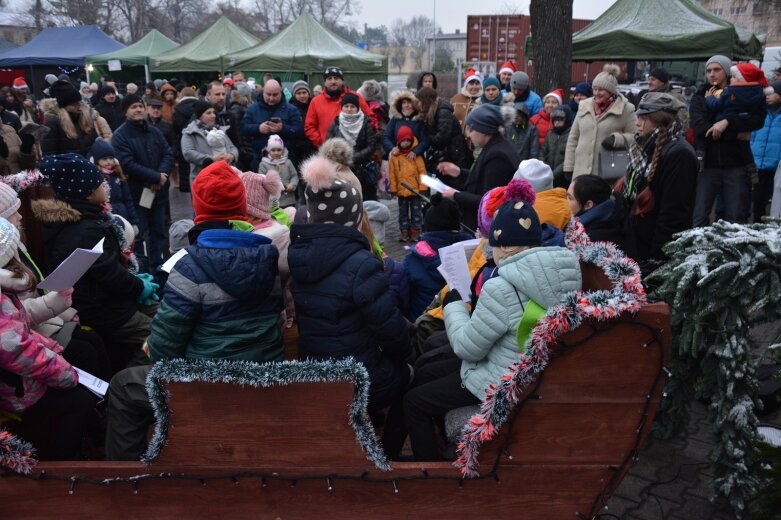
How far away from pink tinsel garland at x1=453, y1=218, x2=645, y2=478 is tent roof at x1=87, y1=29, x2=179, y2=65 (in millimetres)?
26865

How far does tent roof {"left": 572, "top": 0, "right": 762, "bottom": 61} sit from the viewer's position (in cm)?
994

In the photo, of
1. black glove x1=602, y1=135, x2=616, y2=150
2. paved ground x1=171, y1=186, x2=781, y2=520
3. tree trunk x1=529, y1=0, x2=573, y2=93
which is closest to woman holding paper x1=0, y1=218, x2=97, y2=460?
paved ground x1=171, y1=186, x2=781, y2=520

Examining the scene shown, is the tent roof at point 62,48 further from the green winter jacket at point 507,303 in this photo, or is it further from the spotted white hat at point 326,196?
the green winter jacket at point 507,303

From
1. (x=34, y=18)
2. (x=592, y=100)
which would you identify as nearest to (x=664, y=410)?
(x=592, y=100)

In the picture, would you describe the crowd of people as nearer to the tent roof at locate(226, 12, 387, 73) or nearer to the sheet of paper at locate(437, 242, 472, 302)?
the sheet of paper at locate(437, 242, 472, 302)

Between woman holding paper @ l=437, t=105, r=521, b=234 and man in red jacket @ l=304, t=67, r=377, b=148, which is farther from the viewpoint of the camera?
man in red jacket @ l=304, t=67, r=377, b=148

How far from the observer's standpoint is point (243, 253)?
9.31 feet

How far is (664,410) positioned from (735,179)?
4.71 meters

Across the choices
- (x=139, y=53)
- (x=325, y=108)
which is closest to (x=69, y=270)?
(x=325, y=108)

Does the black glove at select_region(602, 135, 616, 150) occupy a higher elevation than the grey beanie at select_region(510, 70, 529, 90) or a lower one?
lower

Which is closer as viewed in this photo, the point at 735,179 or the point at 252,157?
the point at 735,179

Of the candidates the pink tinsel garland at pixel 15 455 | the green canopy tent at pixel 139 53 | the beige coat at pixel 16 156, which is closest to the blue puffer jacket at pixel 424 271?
the pink tinsel garland at pixel 15 455

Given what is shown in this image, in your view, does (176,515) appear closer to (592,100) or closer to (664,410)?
(664,410)

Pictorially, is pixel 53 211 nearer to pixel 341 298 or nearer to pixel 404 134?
pixel 341 298
